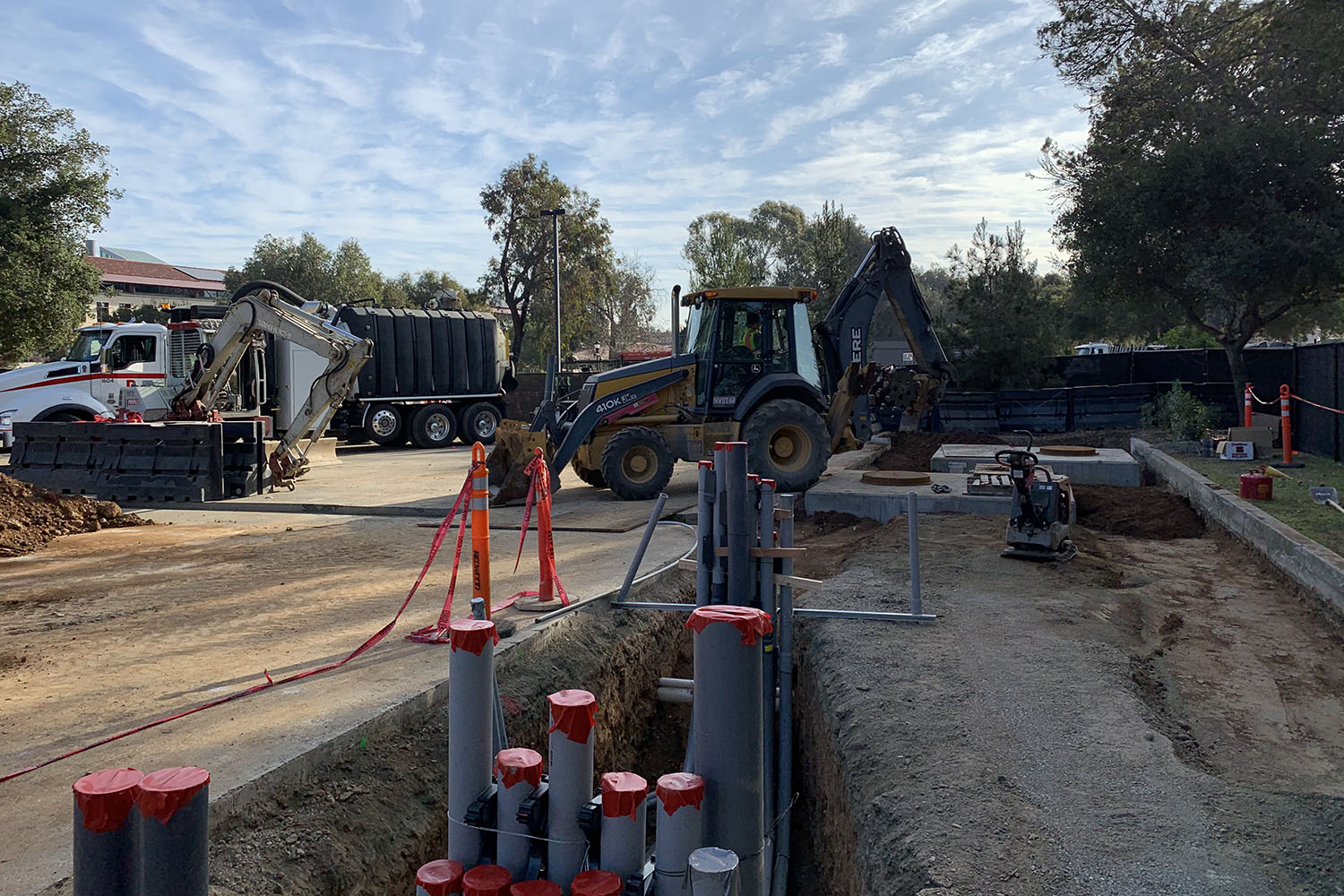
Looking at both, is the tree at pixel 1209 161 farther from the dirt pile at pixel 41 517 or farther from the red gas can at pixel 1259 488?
the dirt pile at pixel 41 517

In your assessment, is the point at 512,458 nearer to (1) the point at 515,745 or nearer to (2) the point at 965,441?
(1) the point at 515,745

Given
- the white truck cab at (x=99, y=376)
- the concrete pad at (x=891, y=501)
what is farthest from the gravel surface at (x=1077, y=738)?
the white truck cab at (x=99, y=376)

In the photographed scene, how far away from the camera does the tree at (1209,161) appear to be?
54.4 feet

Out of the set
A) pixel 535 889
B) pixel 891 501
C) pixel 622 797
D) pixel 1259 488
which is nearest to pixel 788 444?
pixel 891 501

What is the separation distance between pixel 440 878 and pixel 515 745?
1.94 m

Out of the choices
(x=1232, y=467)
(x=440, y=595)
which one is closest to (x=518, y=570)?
(x=440, y=595)

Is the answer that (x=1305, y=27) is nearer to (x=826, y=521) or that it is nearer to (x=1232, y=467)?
(x=1232, y=467)

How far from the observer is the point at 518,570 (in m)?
8.59

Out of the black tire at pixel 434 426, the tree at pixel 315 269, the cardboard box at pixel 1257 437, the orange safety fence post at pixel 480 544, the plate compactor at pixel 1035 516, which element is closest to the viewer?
the orange safety fence post at pixel 480 544

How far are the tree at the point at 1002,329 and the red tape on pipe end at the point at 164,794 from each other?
23.8m

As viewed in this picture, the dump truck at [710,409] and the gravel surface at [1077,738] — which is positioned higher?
the dump truck at [710,409]

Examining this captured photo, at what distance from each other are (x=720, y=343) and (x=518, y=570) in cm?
552

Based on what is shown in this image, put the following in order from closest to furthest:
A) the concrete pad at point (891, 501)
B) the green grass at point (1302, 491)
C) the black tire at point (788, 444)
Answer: the green grass at point (1302, 491) → the concrete pad at point (891, 501) → the black tire at point (788, 444)

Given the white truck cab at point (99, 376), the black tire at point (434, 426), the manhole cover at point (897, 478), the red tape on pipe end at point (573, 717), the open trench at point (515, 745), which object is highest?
the white truck cab at point (99, 376)
